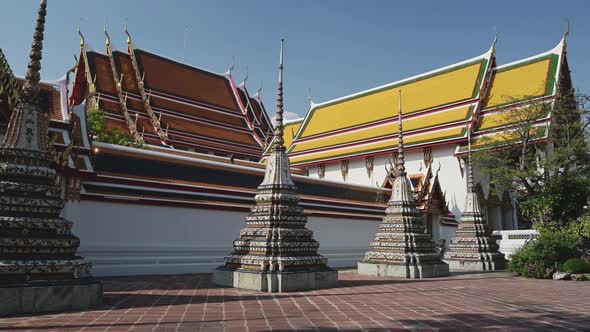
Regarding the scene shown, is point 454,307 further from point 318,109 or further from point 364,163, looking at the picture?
point 318,109

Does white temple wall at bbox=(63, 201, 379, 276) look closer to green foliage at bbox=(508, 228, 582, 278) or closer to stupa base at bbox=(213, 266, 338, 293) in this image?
stupa base at bbox=(213, 266, 338, 293)

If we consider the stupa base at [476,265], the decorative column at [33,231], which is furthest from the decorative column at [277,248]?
the stupa base at [476,265]

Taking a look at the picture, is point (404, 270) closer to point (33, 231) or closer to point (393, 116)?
point (33, 231)

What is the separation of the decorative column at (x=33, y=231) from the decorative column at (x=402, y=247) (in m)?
7.89

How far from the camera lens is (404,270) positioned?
11711 mm

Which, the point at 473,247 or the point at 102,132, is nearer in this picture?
the point at 473,247

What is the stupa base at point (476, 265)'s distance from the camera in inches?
590

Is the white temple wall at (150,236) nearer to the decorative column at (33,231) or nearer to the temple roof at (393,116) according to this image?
the decorative column at (33,231)

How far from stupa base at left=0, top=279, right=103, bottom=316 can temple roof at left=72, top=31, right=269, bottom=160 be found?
63.3 feet

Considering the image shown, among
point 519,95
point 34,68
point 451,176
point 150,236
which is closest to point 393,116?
point 451,176

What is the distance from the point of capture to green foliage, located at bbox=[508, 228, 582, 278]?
12.1 m

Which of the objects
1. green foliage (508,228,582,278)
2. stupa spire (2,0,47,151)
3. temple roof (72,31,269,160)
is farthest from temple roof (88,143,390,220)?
temple roof (72,31,269,160)

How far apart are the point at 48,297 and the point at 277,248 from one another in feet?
13.3

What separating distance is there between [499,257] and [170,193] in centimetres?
1118
